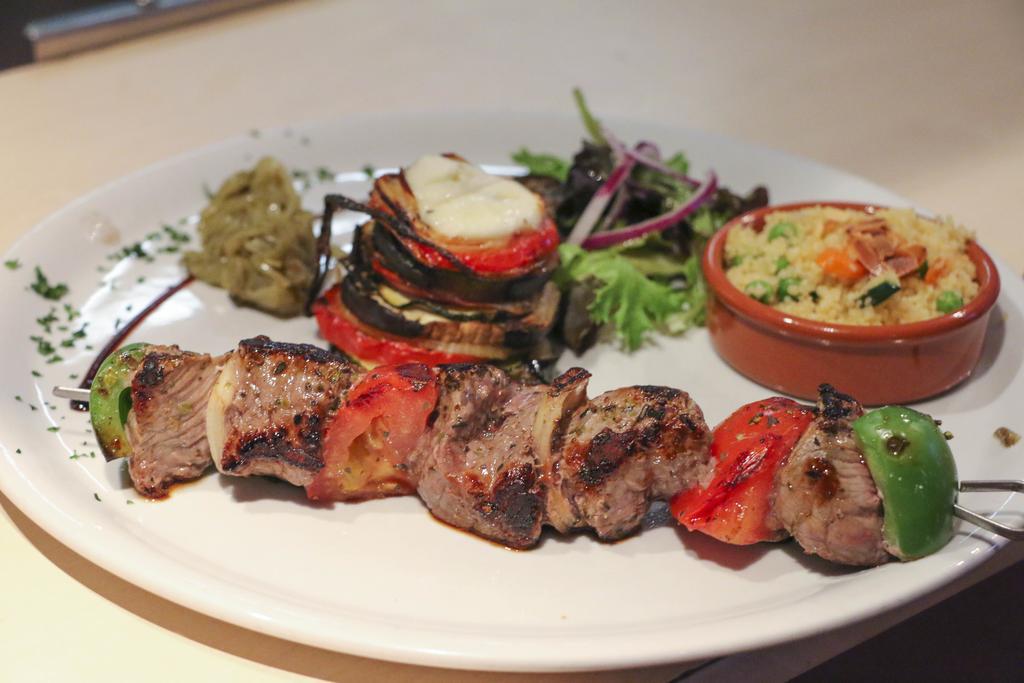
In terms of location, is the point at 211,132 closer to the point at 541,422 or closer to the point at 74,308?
the point at 74,308

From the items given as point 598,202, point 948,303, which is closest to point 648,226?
point 598,202

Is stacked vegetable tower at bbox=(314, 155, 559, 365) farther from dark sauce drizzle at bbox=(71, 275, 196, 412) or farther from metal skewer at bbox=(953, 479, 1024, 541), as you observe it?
metal skewer at bbox=(953, 479, 1024, 541)

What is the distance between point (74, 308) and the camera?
3.96 m

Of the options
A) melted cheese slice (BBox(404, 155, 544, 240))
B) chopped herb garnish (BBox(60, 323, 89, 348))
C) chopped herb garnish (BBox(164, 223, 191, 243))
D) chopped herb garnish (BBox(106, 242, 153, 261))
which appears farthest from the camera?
chopped herb garnish (BBox(164, 223, 191, 243))

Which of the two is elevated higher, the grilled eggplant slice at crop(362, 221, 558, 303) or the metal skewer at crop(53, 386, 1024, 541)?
the grilled eggplant slice at crop(362, 221, 558, 303)

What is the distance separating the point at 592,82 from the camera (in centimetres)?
674

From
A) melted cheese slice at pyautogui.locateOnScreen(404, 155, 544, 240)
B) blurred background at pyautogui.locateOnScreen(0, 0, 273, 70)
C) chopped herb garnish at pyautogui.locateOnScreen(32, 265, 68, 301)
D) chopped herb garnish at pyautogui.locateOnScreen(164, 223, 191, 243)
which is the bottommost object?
chopped herb garnish at pyautogui.locateOnScreen(164, 223, 191, 243)

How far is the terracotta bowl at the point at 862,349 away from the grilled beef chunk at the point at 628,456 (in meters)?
1.02

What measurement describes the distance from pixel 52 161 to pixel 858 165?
4904 mm

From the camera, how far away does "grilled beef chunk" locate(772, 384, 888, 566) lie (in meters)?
2.54

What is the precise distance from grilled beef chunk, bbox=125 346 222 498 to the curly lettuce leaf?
1.80 meters

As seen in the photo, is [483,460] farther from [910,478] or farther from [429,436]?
[910,478]

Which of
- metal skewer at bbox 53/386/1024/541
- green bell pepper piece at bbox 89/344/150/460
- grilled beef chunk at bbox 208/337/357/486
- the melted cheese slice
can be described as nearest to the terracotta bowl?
metal skewer at bbox 53/386/1024/541

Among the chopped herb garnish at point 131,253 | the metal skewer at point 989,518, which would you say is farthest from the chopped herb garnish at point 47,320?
the metal skewer at point 989,518
